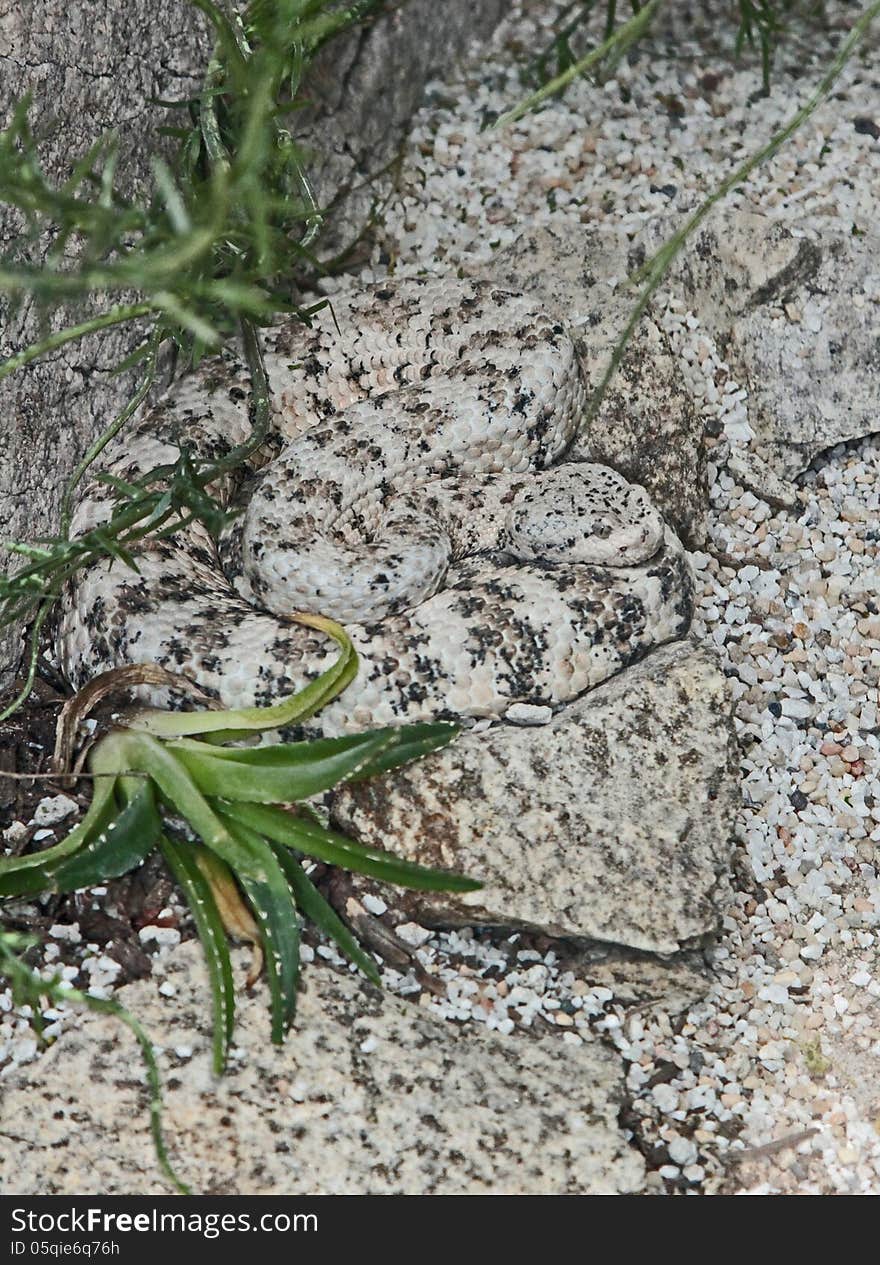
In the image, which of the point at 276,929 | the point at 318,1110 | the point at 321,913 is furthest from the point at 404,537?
the point at 318,1110

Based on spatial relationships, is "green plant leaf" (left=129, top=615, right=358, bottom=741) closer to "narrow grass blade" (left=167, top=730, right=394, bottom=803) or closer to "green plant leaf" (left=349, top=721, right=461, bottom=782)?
"narrow grass blade" (left=167, top=730, right=394, bottom=803)

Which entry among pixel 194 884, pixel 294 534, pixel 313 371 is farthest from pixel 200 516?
pixel 313 371

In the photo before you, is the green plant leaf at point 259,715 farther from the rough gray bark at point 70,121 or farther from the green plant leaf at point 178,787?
the rough gray bark at point 70,121

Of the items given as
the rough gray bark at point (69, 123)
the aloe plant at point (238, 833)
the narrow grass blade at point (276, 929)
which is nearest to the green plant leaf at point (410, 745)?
the aloe plant at point (238, 833)

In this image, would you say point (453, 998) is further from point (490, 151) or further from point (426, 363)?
point (490, 151)

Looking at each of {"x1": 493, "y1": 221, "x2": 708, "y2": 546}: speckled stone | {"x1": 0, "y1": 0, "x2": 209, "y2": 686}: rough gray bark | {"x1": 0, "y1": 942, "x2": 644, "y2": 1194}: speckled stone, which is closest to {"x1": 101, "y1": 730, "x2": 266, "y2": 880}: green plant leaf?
{"x1": 0, "y1": 942, "x2": 644, "y2": 1194}: speckled stone
